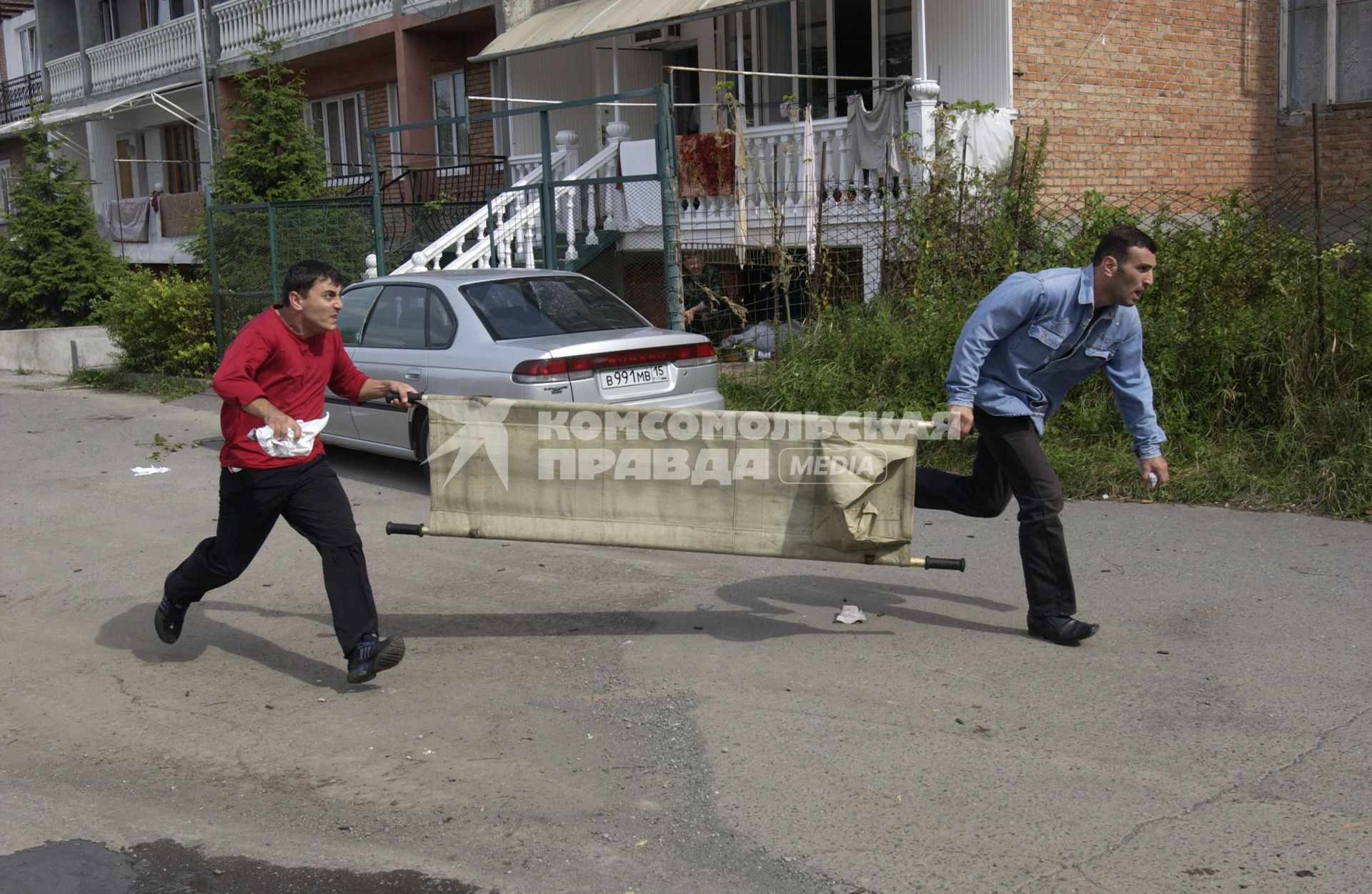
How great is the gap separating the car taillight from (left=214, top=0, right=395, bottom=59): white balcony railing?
1370cm

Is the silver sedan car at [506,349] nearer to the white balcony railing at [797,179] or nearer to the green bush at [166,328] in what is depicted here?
the white balcony railing at [797,179]

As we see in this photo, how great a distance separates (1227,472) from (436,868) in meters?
6.14

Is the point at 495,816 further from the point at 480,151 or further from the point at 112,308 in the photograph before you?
the point at 480,151

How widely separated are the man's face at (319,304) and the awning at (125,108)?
831 inches


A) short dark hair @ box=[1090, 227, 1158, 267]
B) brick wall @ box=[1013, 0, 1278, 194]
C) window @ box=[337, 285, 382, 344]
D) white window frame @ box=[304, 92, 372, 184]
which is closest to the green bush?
window @ box=[337, 285, 382, 344]

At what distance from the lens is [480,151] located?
66.5 ft

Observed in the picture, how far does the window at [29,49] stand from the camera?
33.2 m

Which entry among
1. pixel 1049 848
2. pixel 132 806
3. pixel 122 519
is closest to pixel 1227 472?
pixel 1049 848

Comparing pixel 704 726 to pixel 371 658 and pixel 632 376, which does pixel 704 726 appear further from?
pixel 632 376

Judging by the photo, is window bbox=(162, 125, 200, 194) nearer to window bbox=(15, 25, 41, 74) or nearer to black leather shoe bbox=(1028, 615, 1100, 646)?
window bbox=(15, 25, 41, 74)

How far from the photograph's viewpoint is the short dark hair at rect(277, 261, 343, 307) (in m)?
4.97

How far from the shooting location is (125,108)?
84.8ft

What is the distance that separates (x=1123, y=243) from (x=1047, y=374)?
0.63 meters

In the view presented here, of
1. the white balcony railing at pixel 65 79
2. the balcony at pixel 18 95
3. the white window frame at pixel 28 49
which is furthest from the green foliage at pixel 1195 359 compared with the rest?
the white window frame at pixel 28 49
